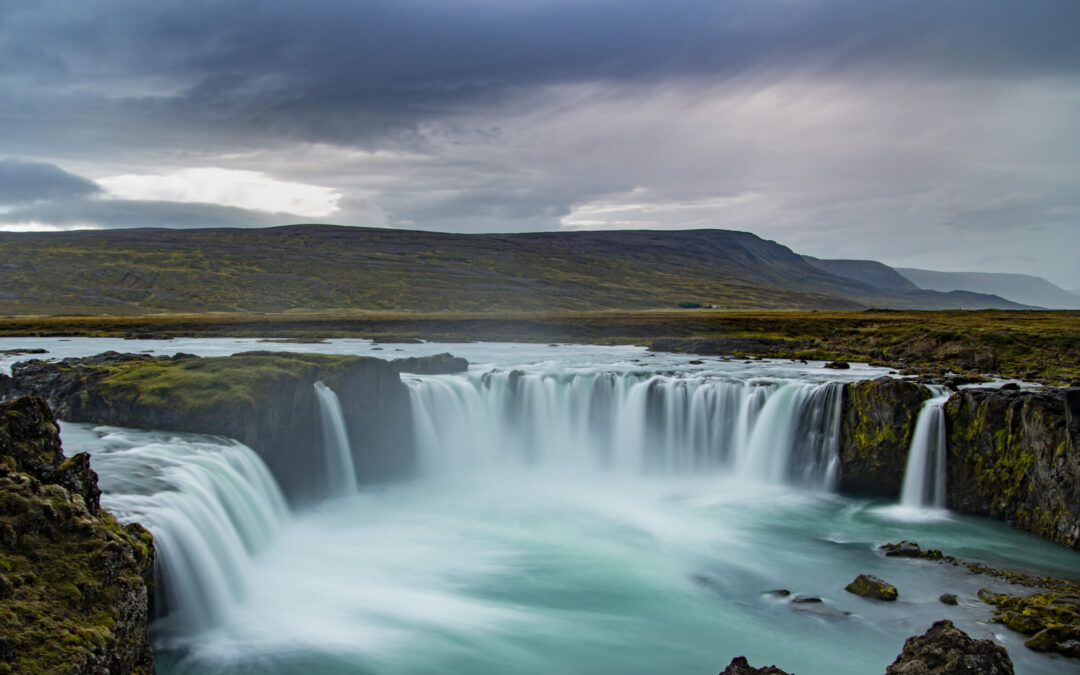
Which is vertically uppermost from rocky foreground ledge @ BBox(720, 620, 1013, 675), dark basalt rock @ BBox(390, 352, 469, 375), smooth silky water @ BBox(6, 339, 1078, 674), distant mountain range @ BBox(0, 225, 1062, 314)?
distant mountain range @ BBox(0, 225, 1062, 314)

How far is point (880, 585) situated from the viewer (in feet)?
56.1

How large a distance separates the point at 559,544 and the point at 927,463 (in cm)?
1408

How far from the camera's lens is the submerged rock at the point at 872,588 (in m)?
16.8

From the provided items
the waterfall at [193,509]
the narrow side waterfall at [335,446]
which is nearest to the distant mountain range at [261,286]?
the narrow side waterfall at [335,446]

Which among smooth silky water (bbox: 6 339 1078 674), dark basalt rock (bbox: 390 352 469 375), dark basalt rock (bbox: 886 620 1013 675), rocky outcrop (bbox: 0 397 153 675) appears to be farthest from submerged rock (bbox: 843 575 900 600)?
dark basalt rock (bbox: 390 352 469 375)

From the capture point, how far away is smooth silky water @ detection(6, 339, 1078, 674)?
1437 centimetres

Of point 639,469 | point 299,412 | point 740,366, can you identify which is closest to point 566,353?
point 740,366

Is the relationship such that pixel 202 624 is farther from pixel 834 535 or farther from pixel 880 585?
pixel 834 535

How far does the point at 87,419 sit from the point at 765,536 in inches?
896

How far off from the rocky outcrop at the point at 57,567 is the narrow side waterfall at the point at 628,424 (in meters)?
18.8

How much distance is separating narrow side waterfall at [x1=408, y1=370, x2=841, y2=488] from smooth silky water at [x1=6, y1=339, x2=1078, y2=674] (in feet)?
0.31

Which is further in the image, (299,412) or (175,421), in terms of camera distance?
(299,412)

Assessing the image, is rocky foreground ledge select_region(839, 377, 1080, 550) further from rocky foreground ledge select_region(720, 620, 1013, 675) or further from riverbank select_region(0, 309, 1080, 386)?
rocky foreground ledge select_region(720, 620, 1013, 675)

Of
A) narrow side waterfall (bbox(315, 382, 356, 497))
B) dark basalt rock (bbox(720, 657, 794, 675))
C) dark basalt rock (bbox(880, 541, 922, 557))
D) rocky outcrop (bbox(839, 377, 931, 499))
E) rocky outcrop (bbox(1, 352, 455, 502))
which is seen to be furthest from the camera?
rocky outcrop (bbox(839, 377, 931, 499))
